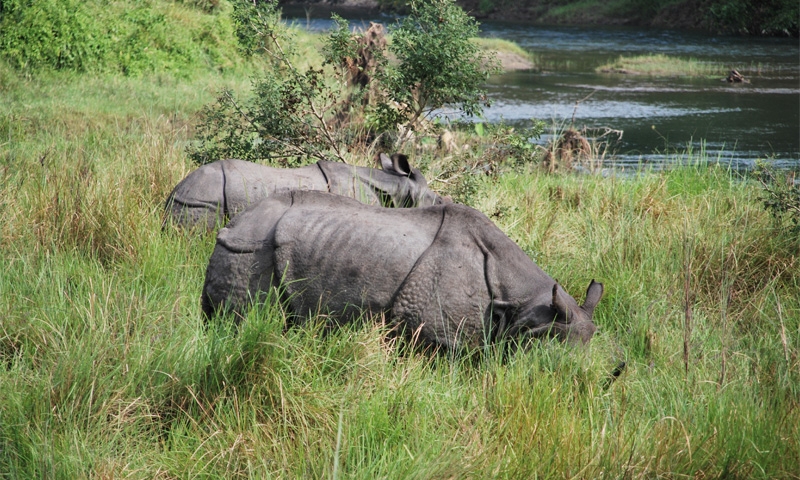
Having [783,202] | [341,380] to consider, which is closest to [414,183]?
[341,380]

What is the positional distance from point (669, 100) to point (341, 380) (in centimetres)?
1659

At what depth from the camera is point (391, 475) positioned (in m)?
2.73

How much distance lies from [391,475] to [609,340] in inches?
69.3

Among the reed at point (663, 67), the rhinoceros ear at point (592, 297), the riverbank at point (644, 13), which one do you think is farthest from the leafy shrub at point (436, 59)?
the riverbank at point (644, 13)

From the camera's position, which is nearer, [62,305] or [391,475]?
[391,475]

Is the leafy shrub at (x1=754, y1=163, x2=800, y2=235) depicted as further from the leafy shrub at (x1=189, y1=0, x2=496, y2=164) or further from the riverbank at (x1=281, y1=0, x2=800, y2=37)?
the riverbank at (x1=281, y1=0, x2=800, y2=37)

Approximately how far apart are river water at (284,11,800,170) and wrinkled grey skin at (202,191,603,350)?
4.00m

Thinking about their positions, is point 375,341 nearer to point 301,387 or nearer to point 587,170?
point 301,387

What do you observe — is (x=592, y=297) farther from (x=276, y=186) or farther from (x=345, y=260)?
(x=276, y=186)

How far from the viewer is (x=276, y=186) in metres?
5.40

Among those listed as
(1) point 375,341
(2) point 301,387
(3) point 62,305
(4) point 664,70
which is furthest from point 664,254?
(4) point 664,70

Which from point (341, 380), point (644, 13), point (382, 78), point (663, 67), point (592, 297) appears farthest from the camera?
point (644, 13)

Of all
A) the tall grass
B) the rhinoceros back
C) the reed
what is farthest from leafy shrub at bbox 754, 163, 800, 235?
the reed

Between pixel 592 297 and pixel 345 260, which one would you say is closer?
pixel 345 260
